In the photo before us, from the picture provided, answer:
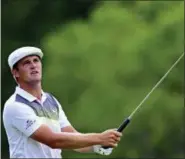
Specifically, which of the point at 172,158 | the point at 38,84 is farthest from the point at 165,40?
the point at 38,84

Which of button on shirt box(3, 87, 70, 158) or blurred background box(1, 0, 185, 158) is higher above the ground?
button on shirt box(3, 87, 70, 158)

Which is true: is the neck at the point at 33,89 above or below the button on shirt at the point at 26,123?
above

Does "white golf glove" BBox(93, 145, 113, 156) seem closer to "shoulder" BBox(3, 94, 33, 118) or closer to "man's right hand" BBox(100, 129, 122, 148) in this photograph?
"man's right hand" BBox(100, 129, 122, 148)

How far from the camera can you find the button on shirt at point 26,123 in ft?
23.3

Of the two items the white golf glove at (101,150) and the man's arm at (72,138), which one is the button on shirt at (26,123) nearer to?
the man's arm at (72,138)

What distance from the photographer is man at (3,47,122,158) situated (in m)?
7.03

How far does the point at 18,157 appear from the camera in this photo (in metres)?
7.19

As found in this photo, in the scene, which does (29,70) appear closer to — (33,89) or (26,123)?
(33,89)

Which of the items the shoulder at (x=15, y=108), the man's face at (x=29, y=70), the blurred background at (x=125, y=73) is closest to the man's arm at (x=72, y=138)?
the shoulder at (x=15, y=108)

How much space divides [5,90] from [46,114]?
20499mm

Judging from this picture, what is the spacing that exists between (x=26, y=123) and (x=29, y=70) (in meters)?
0.33

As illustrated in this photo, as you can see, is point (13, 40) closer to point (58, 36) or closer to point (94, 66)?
point (58, 36)

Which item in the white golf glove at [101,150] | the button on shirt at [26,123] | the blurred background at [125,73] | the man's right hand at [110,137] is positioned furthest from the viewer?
the blurred background at [125,73]

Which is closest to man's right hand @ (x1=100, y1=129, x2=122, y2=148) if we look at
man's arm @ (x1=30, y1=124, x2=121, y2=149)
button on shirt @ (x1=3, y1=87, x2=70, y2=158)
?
man's arm @ (x1=30, y1=124, x2=121, y2=149)
